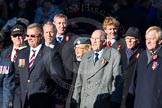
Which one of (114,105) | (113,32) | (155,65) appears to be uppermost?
(113,32)

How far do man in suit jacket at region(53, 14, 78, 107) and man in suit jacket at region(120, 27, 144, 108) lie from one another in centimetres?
93

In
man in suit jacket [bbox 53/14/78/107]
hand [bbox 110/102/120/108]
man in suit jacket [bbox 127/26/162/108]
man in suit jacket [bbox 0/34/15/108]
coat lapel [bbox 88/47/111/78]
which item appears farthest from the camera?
man in suit jacket [bbox 53/14/78/107]

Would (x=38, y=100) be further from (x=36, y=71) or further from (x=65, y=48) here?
(x=65, y=48)

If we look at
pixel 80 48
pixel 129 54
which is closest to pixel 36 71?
pixel 80 48

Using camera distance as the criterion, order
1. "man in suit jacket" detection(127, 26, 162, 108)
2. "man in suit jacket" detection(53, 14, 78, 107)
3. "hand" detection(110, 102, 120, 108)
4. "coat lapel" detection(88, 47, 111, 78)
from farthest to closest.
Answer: "man in suit jacket" detection(53, 14, 78, 107) < "hand" detection(110, 102, 120, 108) < "coat lapel" detection(88, 47, 111, 78) < "man in suit jacket" detection(127, 26, 162, 108)

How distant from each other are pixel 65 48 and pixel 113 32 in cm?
92

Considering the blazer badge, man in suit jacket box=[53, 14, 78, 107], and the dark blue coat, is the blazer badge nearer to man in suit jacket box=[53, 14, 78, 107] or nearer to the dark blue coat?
the dark blue coat

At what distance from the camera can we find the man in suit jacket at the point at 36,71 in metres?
11.8

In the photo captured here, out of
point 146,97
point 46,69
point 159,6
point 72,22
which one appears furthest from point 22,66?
point 159,6

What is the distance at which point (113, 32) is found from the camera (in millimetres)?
13000

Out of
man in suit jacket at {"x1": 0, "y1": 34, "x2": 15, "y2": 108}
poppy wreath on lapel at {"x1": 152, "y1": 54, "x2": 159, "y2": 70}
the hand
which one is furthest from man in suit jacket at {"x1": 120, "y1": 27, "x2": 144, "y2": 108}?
man in suit jacket at {"x1": 0, "y1": 34, "x2": 15, "y2": 108}

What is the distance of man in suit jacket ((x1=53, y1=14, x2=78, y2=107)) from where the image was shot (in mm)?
12560

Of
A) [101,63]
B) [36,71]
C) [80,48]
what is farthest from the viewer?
[80,48]

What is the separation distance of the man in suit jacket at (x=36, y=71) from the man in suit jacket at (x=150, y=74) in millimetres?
1426
